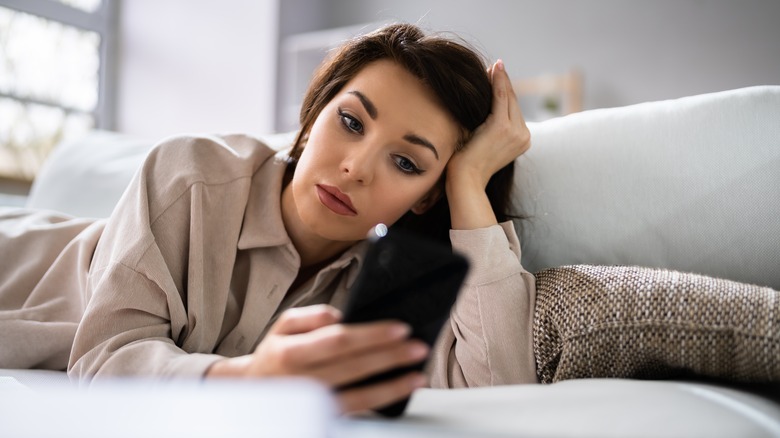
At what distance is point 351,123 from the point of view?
1.07 meters

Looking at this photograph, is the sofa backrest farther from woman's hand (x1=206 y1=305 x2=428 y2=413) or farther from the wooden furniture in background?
the wooden furniture in background

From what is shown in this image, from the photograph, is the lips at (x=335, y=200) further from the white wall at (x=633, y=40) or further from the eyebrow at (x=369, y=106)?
the white wall at (x=633, y=40)

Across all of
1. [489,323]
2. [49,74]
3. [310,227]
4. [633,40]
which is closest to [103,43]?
[49,74]

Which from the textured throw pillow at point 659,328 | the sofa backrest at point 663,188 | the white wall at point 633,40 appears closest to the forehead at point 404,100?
the sofa backrest at point 663,188

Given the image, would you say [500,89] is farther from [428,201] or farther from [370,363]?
[370,363]

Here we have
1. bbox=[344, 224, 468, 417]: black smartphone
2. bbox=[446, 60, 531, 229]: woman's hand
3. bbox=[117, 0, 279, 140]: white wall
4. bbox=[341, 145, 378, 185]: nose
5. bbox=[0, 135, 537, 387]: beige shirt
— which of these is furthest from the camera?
bbox=[117, 0, 279, 140]: white wall

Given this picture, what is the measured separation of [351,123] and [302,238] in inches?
9.1

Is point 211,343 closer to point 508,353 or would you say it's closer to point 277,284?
point 277,284

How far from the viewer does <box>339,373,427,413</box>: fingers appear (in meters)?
0.55

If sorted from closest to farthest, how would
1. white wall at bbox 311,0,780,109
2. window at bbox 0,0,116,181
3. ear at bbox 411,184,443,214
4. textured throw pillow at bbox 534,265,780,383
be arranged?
textured throw pillow at bbox 534,265,780,383 → ear at bbox 411,184,443,214 → white wall at bbox 311,0,780,109 → window at bbox 0,0,116,181

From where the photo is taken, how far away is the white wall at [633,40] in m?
3.52

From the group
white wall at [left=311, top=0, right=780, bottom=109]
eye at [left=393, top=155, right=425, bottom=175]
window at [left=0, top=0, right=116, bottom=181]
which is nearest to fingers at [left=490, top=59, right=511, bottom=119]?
eye at [left=393, top=155, right=425, bottom=175]

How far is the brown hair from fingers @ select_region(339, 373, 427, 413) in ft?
2.08

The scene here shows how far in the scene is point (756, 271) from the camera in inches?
39.4
